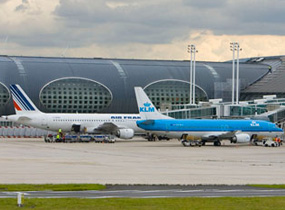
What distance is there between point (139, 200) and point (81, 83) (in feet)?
345

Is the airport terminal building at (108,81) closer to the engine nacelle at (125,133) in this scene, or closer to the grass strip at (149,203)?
the engine nacelle at (125,133)

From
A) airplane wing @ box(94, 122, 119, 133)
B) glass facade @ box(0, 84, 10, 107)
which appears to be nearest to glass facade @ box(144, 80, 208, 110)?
glass facade @ box(0, 84, 10, 107)

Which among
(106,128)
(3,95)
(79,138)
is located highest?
(3,95)

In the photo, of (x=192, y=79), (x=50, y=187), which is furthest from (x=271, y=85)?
(x=50, y=187)

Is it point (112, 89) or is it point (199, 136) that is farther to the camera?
point (112, 89)

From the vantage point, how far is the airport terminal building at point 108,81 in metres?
126

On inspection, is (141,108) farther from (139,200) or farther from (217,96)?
(217,96)

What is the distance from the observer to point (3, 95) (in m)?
124

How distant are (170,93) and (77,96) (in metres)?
19.6

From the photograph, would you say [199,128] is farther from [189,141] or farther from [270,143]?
[270,143]

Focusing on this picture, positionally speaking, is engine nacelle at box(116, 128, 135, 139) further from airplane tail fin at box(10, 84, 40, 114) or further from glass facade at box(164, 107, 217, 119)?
glass facade at box(164, 107, 217, 119)

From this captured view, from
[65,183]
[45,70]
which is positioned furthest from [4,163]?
[45,70]

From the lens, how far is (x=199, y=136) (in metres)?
81.0

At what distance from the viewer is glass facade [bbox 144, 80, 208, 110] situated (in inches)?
5384
